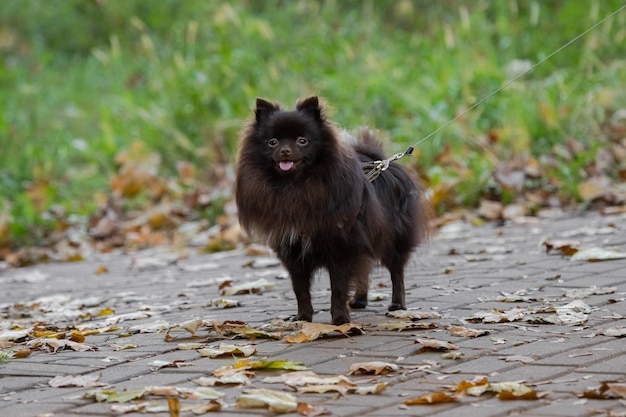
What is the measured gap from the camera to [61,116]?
14.2m

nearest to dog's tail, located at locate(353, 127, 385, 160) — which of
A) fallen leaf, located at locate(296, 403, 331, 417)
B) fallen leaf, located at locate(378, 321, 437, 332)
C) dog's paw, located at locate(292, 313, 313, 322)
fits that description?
dog's paw, located at locate(292, 313, 313, 322)

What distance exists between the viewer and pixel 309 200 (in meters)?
4.68

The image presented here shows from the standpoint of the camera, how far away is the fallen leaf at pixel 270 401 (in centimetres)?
332

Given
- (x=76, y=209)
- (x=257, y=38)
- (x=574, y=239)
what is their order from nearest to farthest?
(x=574, y=239) < (x=76, y=209) < (x=257, y=38)

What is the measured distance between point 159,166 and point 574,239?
582cm

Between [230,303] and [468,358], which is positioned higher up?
[230,303]

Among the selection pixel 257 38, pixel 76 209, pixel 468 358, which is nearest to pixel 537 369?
pixel 468 358

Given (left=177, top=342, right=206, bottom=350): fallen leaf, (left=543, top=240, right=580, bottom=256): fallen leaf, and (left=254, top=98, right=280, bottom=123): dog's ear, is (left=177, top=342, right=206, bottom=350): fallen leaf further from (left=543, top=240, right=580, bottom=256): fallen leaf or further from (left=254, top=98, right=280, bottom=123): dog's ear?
(left=543, top=240, right=580, bottom=256): fallen leaf

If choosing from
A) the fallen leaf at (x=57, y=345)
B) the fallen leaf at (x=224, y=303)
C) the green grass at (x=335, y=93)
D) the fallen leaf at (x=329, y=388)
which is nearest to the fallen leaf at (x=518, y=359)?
the fallen leaf at (x=329, y=388)

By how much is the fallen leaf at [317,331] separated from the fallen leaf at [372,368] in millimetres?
670

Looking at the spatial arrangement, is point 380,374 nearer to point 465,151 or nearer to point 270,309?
point 270,309

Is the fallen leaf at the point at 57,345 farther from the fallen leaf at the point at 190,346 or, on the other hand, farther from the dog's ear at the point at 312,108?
the dog's ear at the point at 312,108

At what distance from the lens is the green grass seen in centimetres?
1020

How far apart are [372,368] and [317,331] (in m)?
0.76
